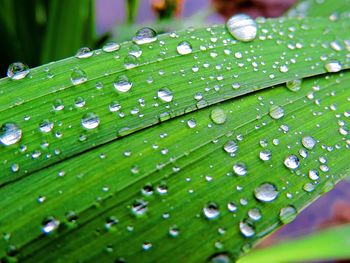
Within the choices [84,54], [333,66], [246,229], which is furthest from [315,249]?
[84,54]

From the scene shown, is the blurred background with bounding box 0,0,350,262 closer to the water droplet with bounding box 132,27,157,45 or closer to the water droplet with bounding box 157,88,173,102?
the water droplet with bounding box 132,27,157,45

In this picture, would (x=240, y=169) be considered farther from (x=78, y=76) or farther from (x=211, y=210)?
(x=78, y=76)

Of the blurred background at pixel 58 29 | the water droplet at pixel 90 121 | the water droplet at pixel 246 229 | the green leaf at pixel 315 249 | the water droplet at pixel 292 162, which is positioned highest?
the water droplet at pixel 90 121

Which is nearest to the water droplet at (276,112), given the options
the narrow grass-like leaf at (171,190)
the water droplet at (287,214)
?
the narrow grass-like leaf at (171,190)

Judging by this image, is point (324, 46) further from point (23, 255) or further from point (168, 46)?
point (23, 255)

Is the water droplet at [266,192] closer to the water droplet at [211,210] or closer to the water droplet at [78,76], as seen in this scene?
the water droplet at [211,210]
